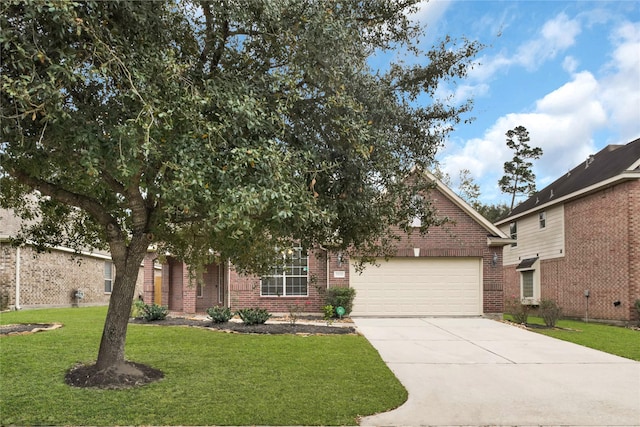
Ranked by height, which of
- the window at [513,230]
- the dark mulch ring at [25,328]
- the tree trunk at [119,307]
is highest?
the window at [513,230]

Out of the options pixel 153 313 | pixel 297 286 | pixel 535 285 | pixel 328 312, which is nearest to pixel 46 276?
pixel 153 313

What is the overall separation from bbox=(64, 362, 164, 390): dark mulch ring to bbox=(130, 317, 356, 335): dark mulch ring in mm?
5611

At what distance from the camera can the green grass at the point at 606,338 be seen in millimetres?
11445

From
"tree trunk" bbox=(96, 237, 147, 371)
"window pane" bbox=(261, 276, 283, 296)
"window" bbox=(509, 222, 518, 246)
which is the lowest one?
"window pane" bbox=(261, 276, 283, 296)

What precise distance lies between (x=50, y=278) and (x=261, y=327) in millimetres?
12754

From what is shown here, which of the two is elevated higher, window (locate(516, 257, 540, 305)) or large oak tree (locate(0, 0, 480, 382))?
large oak tree (locate(0, 0, 480, 382))

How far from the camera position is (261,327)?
45.3ft

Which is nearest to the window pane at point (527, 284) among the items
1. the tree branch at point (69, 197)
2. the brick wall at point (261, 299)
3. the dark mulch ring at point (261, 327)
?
the brick wall at point (261, 299)

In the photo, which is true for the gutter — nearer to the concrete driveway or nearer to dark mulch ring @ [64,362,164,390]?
the concrete driveway

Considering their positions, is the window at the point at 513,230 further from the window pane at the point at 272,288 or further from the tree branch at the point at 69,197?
the tree branch at the point at 69,197

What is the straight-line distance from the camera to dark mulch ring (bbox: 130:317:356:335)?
1325 cm

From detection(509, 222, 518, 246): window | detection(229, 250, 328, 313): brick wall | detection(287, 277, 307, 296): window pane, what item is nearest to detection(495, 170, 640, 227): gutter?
detection(509, 222, 518, 246): window

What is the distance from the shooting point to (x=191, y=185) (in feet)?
15.6

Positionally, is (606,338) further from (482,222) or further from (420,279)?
(420,279)
